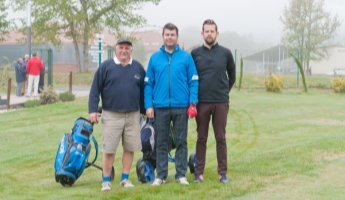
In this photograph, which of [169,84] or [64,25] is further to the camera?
[64,25]

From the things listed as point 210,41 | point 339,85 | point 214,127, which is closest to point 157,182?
point 214,127

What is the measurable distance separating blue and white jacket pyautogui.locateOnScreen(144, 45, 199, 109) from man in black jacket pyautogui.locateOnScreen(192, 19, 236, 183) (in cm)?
15

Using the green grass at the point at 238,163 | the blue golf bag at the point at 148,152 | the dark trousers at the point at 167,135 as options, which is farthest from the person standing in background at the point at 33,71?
the dark trousers at the point at 167,135

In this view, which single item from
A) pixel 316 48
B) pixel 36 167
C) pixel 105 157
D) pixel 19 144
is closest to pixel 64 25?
pixel 316 48

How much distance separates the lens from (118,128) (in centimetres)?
811

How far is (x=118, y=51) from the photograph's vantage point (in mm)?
7953

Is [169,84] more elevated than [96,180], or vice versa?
[169,84]

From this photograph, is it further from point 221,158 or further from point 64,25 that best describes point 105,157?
point 64,25

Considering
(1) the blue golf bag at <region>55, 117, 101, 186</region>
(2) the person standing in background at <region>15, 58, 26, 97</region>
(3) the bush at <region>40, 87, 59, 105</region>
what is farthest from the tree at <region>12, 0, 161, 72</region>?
(1) the blue golf bag at <region>55, 117, 101, 186</region>

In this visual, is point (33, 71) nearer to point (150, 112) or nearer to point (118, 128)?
point (118, 128)

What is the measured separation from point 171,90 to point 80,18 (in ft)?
124

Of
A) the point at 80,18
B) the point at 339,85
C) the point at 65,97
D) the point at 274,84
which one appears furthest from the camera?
the point at 80,18

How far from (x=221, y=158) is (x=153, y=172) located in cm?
94

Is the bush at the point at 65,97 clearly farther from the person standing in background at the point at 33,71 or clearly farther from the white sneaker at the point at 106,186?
the white sneaker at the point at 106,186
